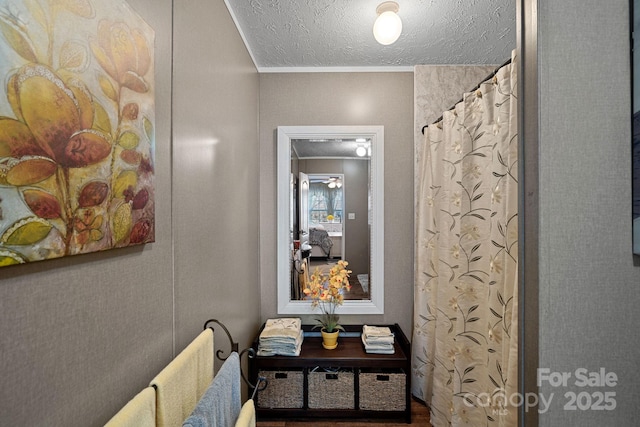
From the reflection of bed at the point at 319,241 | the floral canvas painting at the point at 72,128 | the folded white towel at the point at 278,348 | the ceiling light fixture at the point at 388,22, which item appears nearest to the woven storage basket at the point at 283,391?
the folded white towel at the point at 278,348

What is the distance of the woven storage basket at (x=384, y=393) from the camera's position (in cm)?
208

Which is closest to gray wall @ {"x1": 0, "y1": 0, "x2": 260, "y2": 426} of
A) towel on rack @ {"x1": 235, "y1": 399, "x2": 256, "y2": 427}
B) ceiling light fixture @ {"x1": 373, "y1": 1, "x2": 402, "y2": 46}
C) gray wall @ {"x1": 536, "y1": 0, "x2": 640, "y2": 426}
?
towel on rack @ {"x1": 235, "y1": 399, "x2": 256, "y2": 427}

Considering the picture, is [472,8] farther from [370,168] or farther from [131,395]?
[131,395]

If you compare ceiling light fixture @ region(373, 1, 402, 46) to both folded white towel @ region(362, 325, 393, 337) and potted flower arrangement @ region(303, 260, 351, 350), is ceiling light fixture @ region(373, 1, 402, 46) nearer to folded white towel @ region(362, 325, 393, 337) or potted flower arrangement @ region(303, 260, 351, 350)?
potted flower arrangement @ region(303, 260, 351, 350)

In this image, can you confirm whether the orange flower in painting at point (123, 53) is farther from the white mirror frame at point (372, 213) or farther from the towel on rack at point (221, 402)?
the white mirror frame at point (372, 213)

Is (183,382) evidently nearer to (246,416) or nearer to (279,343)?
(246,416)

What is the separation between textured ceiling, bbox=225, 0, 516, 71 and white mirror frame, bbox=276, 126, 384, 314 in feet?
1.65

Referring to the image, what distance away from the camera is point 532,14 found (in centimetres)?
81

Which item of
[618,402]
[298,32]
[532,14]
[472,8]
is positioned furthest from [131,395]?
[472,8]

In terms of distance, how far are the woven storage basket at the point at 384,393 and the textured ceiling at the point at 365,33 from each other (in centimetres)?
218

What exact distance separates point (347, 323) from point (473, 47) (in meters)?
2.18

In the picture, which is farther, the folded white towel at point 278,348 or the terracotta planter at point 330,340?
the terracotta planter at point 330,340

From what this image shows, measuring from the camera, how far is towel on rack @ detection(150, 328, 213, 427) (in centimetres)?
82

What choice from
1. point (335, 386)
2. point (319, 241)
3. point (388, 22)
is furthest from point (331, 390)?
point (388, 22)
